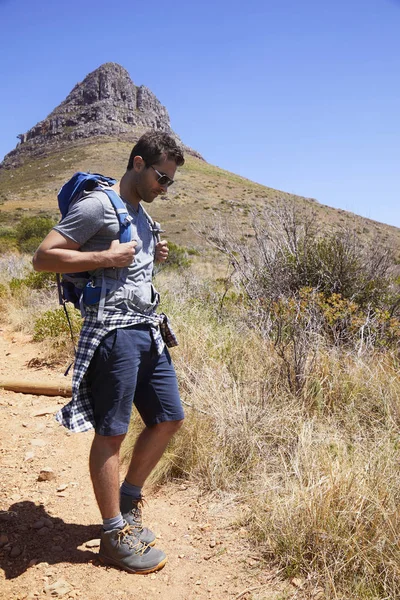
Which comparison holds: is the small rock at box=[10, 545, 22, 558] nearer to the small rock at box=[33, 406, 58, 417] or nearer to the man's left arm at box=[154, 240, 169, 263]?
the man's left arm at box=[154, 240, 169, 263]

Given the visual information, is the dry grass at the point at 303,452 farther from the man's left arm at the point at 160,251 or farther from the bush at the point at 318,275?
the man's left arm at the point at 160,251

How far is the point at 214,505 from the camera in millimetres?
2703

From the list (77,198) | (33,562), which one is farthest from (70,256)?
(33,562)

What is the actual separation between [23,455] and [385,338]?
3348 mm

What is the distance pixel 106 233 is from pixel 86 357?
0.57m

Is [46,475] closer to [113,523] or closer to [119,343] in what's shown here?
[113,523]

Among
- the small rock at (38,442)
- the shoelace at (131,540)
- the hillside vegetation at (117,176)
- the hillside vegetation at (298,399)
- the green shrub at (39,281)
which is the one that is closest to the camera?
the hillside vegetation at (298,399)

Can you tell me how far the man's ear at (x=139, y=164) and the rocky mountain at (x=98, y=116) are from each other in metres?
81.5

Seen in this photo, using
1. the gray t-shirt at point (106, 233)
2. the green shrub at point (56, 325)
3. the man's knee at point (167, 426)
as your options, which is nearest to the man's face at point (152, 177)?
the gray t-shirt at point (106, 233)

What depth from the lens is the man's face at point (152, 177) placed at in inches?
89.0

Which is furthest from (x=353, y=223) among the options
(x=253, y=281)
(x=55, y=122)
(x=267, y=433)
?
(x=55, y=122)

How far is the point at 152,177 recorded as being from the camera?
2.26m

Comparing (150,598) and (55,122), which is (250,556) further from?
(55,122)

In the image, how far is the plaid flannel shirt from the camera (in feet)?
6.91
